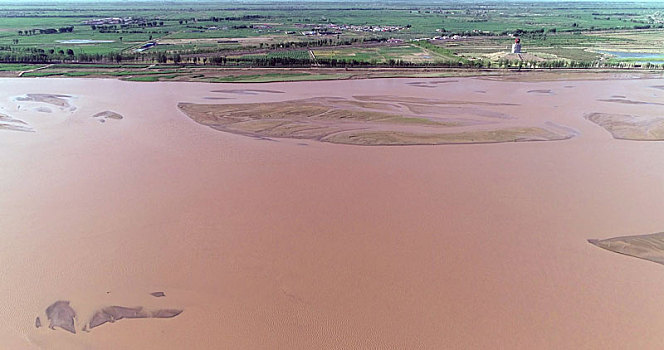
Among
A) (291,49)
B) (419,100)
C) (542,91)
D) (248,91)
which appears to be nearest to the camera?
(419,100)

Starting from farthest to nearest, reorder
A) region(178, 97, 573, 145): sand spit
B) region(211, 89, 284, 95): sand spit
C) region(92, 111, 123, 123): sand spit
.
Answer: region(211, 89, 284, 95): sand spit → region(92, 111, 123, 123): sand spit → region(178, 97, 573, 145): sand spit

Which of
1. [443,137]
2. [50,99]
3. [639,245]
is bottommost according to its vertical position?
[639,245]

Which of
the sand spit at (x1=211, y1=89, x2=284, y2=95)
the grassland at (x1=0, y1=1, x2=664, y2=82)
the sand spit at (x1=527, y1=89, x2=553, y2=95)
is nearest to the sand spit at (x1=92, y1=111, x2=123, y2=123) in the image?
the sand spit at (x1=211, y1=89, x2=284, y2=95)

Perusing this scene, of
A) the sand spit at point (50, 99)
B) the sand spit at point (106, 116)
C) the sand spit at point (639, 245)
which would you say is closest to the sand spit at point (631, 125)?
the sand spit at point (639, 245)

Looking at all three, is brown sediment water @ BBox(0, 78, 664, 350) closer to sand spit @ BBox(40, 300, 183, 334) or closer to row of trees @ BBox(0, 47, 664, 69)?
sand spit @ BBox(40, 300, 183, 334)

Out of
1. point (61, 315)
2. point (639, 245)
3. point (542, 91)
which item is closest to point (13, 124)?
point (61, 315)

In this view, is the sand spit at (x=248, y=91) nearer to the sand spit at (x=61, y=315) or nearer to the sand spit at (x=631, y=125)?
the sand spit at (x=631, y=125)

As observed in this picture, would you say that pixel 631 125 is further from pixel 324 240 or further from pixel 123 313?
pixel 123 313
